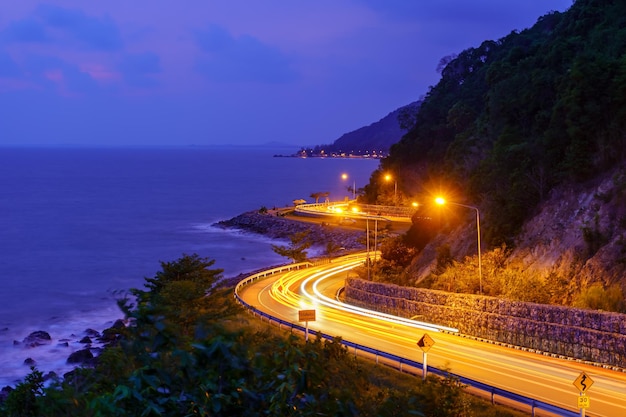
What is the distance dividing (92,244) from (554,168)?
191 feet

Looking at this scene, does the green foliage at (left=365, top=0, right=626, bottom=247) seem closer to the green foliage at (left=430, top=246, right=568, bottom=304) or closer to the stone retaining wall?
the green foliage at (left=430, top=246, right=568, bottom=304)

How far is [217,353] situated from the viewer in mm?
6203

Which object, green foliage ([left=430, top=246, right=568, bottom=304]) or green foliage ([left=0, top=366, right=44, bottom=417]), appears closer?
green foliage ([left=0, top=366, right=44, bottom=417])

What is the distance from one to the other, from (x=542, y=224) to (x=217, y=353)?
31859 millimetres

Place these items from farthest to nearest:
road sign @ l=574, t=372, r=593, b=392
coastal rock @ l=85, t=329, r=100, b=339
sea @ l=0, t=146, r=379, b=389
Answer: sea @ l=0, t=146, r=379, b=389 → coastal rock @ l=85, t=329, r=100, b=339 → road sign @ l=574, t=372, r=593, b=392

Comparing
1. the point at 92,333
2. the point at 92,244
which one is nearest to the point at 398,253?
the point at 92,333

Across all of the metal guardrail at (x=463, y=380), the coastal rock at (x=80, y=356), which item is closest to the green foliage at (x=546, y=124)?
the metal guardrail at (x=463, y=380)

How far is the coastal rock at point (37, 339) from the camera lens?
38.8 m

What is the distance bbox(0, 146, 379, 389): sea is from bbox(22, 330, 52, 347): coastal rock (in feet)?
1.19

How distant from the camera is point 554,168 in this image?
1462 inches

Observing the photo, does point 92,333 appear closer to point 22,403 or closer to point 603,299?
point 22,403

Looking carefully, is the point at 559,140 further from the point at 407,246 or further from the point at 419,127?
the point at 419,127

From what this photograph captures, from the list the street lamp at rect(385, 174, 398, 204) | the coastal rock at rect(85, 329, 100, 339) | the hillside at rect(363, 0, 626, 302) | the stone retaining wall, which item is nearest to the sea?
the coastal rock at rect(85, 329, 100, 339)

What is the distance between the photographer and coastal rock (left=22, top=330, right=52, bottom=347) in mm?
38797
